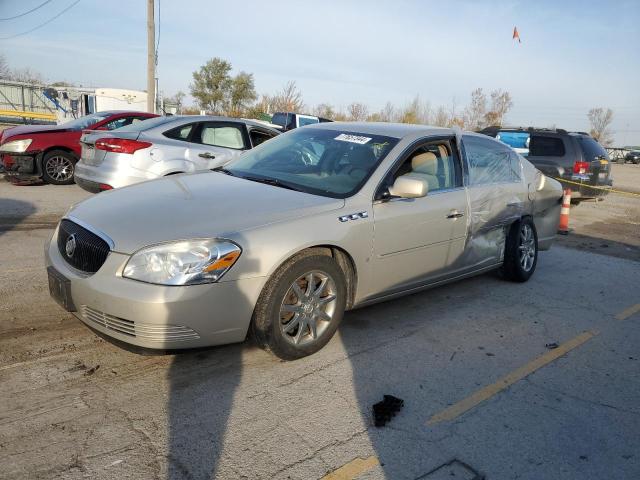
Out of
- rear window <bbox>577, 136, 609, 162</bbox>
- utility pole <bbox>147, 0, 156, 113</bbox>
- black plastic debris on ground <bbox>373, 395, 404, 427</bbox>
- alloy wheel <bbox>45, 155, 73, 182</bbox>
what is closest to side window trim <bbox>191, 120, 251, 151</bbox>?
alloy wheel <bbox>45, 155, 73, 182</bbox>

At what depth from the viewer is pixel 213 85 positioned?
36.4 metres

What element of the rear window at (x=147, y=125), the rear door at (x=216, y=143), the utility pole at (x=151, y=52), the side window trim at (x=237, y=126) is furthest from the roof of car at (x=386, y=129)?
the utility pole at (x=151, y=52)

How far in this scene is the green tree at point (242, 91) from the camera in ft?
118

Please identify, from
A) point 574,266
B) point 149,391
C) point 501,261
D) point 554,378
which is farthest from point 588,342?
point 149,391

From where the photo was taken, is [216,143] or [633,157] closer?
[216,143]

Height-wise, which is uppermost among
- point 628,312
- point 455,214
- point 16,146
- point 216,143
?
point 455,214

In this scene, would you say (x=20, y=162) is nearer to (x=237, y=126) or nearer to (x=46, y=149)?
(x=46, y=149)

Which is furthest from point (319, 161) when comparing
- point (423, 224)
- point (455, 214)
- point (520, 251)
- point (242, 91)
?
point (242, 91)

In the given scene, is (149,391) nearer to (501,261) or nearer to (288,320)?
(288,320)

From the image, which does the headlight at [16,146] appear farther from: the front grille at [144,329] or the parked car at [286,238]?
the front grille at [144,329]

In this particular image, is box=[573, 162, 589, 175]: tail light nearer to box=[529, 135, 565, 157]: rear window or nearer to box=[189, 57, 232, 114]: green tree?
box=[529, 135, 565, 157]: rear window

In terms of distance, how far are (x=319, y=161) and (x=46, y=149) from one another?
7.53m

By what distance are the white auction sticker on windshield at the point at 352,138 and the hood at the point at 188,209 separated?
37.7 inches

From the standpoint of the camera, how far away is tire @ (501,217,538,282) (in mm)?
5684
